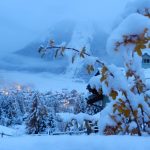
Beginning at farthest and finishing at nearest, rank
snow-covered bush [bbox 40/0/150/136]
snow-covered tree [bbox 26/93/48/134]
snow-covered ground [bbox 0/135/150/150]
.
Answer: snow-covered tree [bbox 26/93/48/134]
snow-covered bush [bbox 40/0/150/136]
snow-covered ground [bbox 0/135/150/150]

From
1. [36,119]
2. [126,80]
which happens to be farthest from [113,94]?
[36,119]

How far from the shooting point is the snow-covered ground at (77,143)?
167 centimetres

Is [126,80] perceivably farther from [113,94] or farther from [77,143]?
[77,143]

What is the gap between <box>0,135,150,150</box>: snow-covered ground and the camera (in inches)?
65.7

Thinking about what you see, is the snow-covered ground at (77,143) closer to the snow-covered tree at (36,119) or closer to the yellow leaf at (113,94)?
the yellow leaf at (113,94)

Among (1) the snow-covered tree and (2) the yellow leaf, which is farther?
(1) the snow-covered tree

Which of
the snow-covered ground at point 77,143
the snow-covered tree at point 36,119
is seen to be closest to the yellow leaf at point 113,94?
the snow-covered ground at point 77,143

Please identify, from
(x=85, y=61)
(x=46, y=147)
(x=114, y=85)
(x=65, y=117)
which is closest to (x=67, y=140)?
(x=46, y=147)

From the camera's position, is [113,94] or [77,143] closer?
[77,143]

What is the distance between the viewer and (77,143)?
170 cm

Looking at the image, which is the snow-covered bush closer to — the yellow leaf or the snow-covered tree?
the yellow leaf

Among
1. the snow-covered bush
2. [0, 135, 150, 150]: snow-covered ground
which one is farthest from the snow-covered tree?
[0, 135, 150, 150]: snow-covered ground

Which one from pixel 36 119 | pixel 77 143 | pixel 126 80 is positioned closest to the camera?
pixel 77 143

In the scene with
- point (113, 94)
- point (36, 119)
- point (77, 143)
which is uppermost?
point (36, 119)
